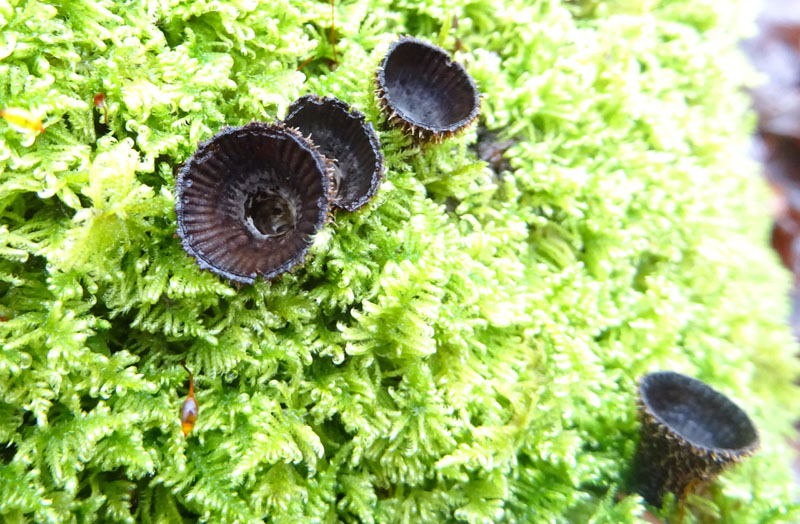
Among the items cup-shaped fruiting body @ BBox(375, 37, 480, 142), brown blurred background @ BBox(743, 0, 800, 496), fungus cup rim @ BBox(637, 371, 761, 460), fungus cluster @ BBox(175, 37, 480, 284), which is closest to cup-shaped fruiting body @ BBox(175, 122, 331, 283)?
fungus cluster @ BBox(175, 37, 480, 284)

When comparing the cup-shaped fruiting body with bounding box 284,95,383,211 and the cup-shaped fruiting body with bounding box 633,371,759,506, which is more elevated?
the cup-shaped fruiting body with bounding box 284,95,383,211

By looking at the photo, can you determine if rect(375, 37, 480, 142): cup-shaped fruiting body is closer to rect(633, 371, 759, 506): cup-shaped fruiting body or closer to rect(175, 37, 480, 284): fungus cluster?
rect(175, 37, 480, 284): fungus cluster

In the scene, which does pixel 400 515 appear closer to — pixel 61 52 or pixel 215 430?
pixel 215 430

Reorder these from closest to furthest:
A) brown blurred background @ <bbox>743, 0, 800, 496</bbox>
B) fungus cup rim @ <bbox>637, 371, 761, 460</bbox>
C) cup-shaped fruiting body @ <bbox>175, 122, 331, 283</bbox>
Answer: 1. cup-shaped fruiting body @ <bbox>175, 122, 331, 283</bbox>
2. fungus cup rim @ <bbox>637, 371, 761, 460</bbox>
3. brown blurred background @ <bbox>743, 0, 800, 496</bbox>

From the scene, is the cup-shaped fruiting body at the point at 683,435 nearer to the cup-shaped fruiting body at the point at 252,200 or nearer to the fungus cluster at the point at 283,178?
the fungus cluster at the point at 283,178

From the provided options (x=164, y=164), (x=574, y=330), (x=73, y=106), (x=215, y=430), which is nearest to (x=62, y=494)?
(x=215, y=430)

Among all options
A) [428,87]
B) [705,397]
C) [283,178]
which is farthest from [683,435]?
[283,178]

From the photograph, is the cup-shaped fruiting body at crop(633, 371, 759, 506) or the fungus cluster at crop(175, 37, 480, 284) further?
the cup-shaped fruiting body at crop(633, 371, 759, 506)
